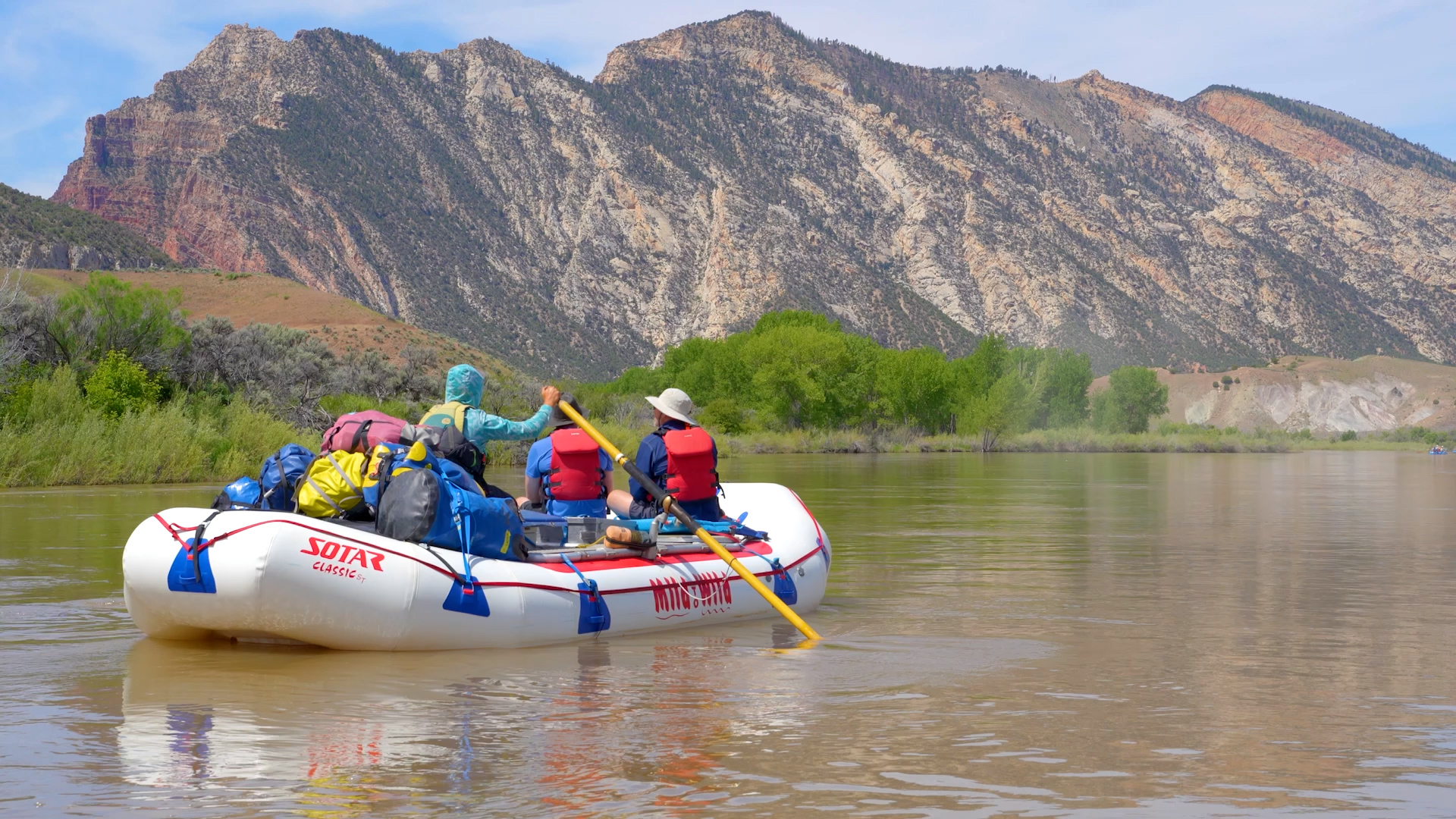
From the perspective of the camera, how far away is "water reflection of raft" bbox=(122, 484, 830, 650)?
9.24 metres

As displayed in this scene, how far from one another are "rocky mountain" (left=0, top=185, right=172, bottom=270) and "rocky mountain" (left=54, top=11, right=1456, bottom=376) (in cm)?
2709

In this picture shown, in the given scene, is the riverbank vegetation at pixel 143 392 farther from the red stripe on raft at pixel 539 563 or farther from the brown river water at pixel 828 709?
the red stripe on raft at pixel 539 563

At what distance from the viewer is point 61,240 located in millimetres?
74312

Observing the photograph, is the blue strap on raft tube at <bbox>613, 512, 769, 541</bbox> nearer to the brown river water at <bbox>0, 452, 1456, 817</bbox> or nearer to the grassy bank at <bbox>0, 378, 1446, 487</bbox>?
the brown river water at <bbox>0, 452, 1456, 817</bbox>

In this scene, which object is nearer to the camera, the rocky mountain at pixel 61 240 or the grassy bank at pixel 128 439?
the grassy bank at pixel 128 439

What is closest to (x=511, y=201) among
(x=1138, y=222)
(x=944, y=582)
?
(x=1138, y=222)

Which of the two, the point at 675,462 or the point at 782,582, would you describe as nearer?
the point at 782,582

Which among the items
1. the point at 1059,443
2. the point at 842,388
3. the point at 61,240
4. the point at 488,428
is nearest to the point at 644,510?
the point at 488,428

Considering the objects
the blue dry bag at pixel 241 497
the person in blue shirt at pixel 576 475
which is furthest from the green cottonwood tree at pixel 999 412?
the blue dry bag at pixel 241 497

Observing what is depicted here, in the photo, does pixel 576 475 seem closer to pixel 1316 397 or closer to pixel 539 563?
pixel 539 563

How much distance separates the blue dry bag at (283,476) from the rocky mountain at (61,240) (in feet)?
205

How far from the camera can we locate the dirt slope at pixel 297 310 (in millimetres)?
69250

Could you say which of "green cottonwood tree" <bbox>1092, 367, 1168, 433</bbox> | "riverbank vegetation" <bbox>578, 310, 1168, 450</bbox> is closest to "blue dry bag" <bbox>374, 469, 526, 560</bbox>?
"riverbank vegetation" <bbox>578, 310, 1168, 450</bbox>

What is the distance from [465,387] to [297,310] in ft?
225
